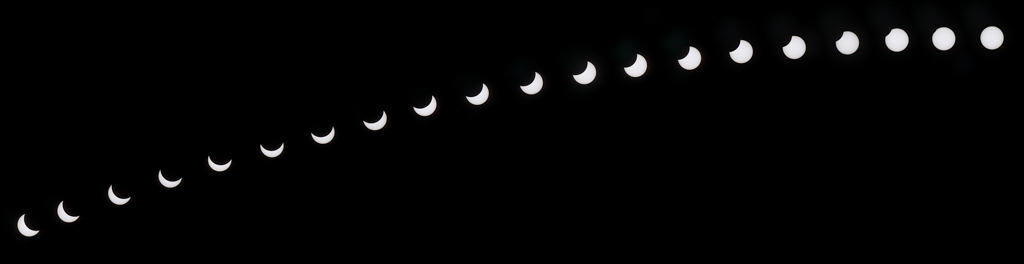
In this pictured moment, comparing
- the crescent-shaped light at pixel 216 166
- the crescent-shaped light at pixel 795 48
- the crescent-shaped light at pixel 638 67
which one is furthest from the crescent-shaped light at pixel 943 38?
the crescent-shaped light at pixel 216 166

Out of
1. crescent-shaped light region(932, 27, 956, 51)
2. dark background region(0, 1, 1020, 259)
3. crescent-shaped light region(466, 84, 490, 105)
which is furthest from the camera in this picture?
dark background region(0, 1, 1020, 259)

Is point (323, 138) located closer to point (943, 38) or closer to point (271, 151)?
point (271, 151)

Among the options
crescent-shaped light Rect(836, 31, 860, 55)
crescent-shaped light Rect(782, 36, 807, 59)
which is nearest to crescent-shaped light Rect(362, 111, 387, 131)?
crescent-shaped light Rect(782, 36, 807, 59)

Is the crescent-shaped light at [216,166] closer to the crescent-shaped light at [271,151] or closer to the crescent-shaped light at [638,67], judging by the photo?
the crescent-shaped light at [271,151]

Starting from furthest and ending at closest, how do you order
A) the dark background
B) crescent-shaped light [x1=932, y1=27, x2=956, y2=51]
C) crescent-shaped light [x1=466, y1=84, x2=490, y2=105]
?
the dark background → crescent-shaped light [x1=466, y1=84, x2=490, y2=105] → crescent-shaped light [x1=932, y1=27, x2=956, y2=51]

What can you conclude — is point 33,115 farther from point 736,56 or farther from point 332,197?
point 736,56

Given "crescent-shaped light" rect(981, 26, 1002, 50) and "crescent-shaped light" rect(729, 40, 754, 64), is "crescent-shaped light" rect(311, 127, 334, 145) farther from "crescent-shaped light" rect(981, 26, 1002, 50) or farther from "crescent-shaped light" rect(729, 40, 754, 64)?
"crescent-shaped light" rect(981, 26, 1002, 50)
